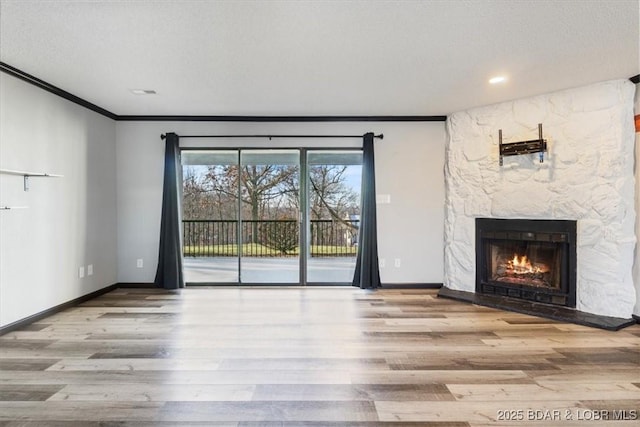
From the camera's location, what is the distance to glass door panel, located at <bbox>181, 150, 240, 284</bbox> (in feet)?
16.6

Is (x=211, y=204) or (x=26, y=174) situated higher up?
(x=26, y=174)

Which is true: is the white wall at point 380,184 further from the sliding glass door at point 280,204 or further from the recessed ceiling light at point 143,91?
the recessed ceiling light at point 143,91

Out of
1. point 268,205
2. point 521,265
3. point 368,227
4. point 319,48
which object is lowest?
point 521,265

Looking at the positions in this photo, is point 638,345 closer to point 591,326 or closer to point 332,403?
point 591,326

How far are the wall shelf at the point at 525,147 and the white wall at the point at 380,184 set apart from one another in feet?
2.94

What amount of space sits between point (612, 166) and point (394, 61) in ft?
8.50

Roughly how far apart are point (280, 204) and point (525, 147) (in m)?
3.40

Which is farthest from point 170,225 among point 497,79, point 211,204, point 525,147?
point 525,147

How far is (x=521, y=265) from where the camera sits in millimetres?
4254

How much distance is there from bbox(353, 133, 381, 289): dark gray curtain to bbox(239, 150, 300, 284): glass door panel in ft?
3.19

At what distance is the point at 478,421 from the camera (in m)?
1.87

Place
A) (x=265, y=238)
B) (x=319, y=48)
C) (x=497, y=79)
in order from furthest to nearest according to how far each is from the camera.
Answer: (x=265, y=238) < (x=497, y=79) < (x=319, y=48)

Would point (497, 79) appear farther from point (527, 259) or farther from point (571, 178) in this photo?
point (527, 259)

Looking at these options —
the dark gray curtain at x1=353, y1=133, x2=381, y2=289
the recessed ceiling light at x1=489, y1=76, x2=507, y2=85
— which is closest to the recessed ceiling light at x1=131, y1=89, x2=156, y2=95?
the dark gray curtain at x1=353, y1=133, x2=381, y2=289
